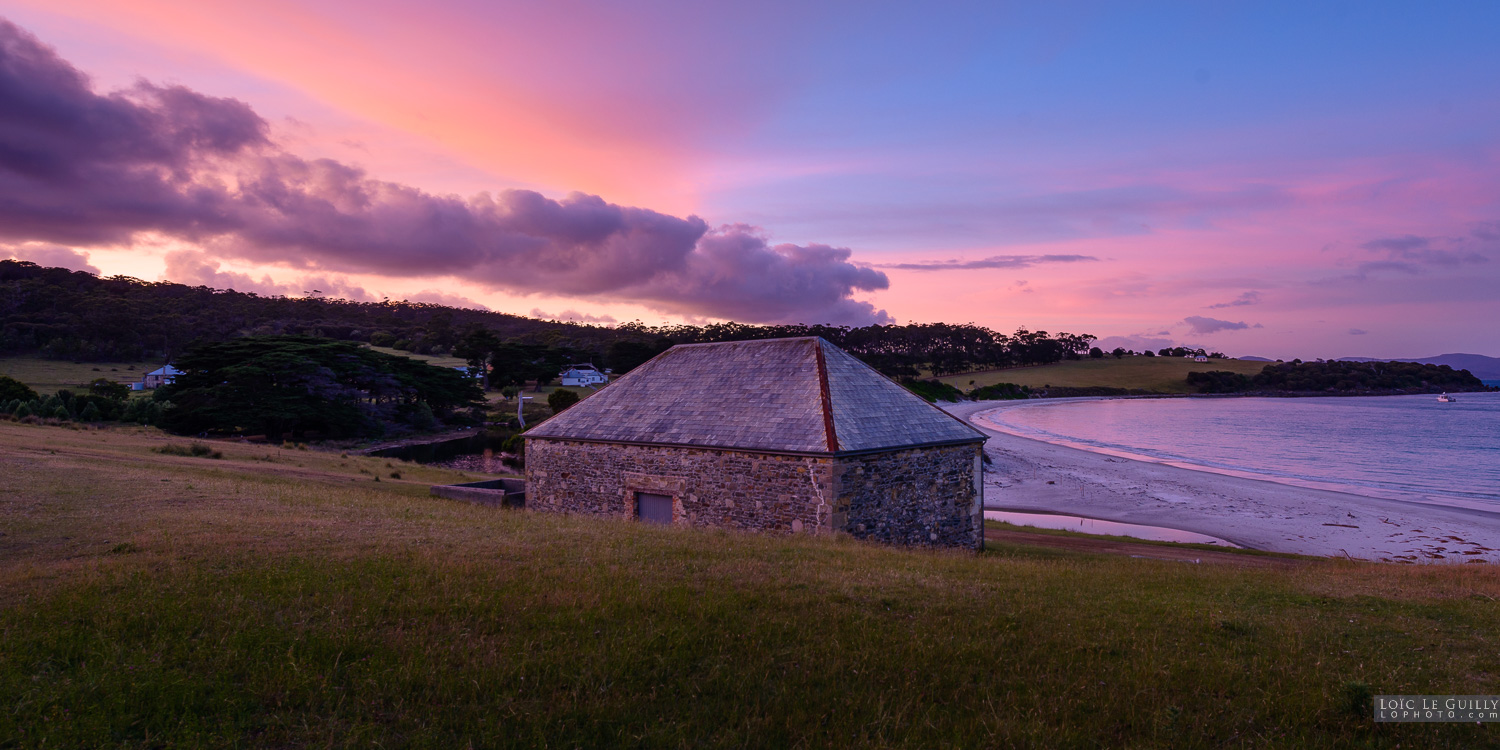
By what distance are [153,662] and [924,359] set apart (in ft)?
532

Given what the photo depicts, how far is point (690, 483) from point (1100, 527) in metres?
20.2

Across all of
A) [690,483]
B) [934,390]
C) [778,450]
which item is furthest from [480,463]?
[934,390]

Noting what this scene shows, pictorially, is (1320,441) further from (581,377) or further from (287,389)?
(287,389)

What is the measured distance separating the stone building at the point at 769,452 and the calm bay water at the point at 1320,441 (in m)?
33.1

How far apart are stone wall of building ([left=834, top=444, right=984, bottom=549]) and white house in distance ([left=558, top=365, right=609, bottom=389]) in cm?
8230

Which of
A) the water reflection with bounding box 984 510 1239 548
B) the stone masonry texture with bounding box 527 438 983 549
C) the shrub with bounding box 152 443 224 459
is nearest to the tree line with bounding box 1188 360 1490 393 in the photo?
the water reflection with bounding box 984 510 1239 548

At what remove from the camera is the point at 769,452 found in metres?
16.9

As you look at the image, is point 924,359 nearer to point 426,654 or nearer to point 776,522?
point 776,522

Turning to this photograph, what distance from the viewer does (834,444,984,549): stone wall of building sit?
16.5 m

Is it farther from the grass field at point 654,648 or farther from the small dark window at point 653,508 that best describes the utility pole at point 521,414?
the grass field at point 654,648

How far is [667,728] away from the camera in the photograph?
16.1 feet

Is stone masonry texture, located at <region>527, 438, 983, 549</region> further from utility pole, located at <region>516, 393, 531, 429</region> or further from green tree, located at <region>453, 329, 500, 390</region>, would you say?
green tree, located at <region>453, 329, 500, 390</region>

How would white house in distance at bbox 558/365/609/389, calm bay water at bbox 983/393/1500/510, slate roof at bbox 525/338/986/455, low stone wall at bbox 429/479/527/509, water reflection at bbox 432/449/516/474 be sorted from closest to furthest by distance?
1. slate roof at bbox 525/338/986/455
2. low stone wall at bbox 429/479/527/509
3. calm bay water at bbox 983/393/1500/510
4. water reflection at bbox 432/449/516/474
5. white house in distance at bbox 558/365/609/389

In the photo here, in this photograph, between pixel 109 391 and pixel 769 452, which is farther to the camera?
pixel 109 391
